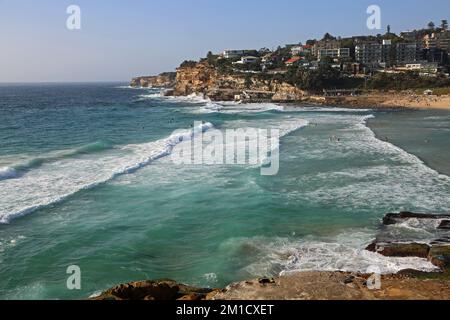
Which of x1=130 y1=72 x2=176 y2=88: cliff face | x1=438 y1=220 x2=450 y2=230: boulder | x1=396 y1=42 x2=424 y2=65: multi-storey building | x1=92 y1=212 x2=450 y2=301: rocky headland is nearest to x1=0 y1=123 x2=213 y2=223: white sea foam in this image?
x1=92 y1=212 x2=450 y2=301: rocky headland

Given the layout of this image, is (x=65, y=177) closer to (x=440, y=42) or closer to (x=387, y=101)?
(x=387, y=101)

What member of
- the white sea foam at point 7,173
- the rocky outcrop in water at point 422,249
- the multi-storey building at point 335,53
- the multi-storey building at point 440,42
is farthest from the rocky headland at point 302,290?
the multi-storey building at point 440,42

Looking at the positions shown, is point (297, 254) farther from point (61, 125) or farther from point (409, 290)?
point (61, 125)

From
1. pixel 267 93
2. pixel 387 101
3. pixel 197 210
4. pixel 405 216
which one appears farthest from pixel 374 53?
A: pixel 197 210

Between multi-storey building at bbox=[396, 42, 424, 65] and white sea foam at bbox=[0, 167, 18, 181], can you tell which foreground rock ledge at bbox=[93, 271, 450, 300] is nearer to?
white sea foam at bbox=[0, 167, 18, 181]

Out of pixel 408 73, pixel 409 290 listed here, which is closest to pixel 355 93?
pixel 408 73
